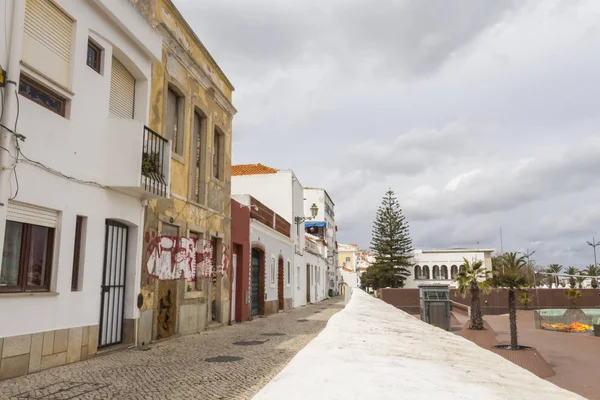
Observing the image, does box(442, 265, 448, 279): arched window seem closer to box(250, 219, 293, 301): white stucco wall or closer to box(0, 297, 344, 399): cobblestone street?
box(250, 219, 293, 301): white stucco wall

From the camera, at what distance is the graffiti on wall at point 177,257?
999cm

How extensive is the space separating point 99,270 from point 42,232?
148 centimetres

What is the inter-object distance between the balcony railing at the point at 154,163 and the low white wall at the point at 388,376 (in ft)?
23.8

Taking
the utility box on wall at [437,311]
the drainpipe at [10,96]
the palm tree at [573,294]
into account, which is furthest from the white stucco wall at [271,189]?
the palm tree at [573,294]

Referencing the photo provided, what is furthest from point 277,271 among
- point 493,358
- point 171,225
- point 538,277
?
point 538,277

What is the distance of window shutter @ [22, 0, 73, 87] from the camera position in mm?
6564

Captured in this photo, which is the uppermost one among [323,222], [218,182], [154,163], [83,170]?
[323,222]

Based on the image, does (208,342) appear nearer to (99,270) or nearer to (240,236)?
(99,270)

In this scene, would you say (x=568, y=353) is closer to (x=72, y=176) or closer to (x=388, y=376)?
(x=72, y=176)

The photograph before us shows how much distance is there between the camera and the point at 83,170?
24.9ft

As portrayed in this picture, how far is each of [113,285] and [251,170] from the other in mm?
18410

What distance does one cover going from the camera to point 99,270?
809 centimetres

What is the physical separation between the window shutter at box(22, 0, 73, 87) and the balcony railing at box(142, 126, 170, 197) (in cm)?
188

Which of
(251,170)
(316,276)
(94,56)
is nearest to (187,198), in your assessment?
(94,56)
